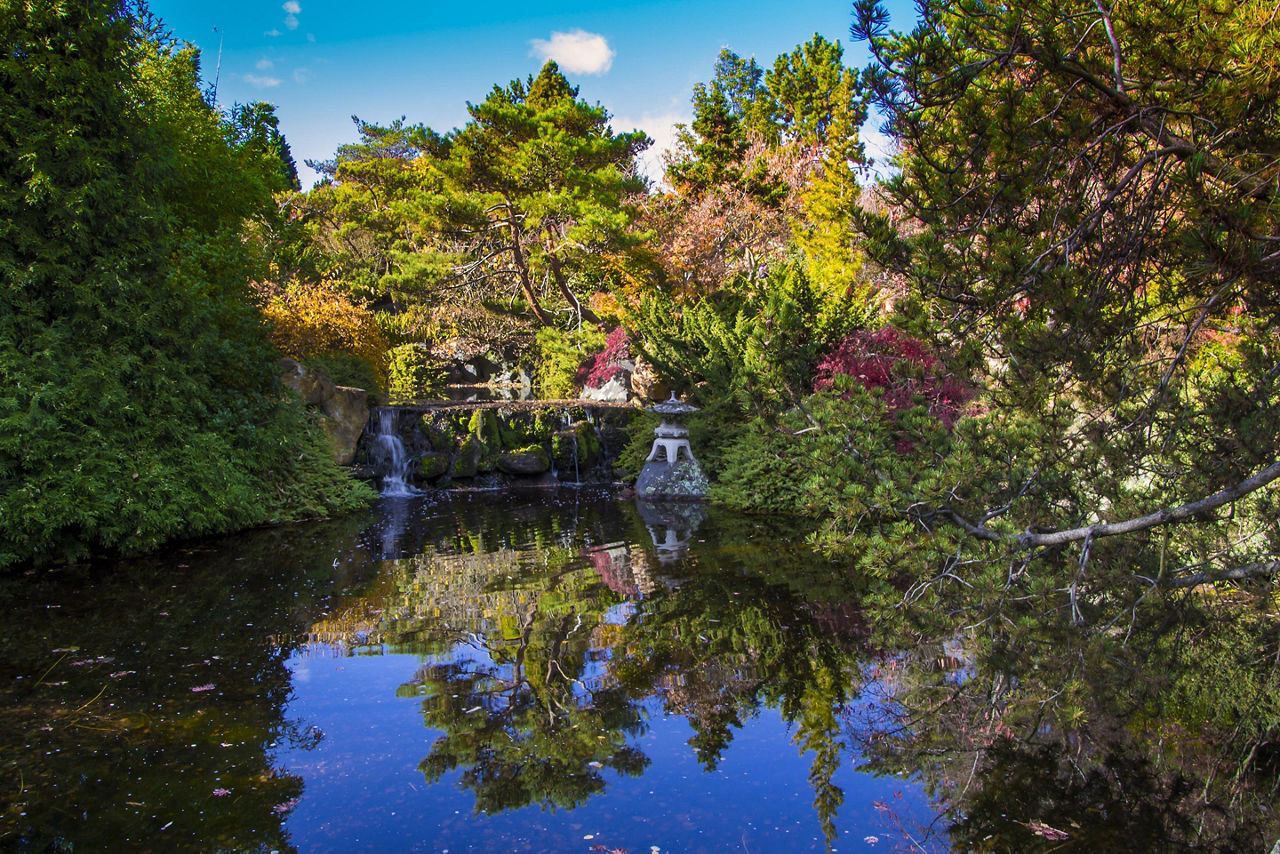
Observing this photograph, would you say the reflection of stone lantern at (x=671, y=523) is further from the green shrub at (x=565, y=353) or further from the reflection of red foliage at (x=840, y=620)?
the green shrub at (x=565, y=353)

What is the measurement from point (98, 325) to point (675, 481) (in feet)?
24.9

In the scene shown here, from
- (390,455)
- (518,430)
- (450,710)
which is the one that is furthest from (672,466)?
(450,710)

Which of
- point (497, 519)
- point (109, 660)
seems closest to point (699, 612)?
point (109, 660)

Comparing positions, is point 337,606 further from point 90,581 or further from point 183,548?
point 183,548

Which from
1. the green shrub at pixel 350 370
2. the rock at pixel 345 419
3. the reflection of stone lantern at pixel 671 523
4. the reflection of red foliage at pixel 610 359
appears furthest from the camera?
the reflection of red foliage at pixel 610 359

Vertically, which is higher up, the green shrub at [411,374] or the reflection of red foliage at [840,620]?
the green shrub at [411,374]

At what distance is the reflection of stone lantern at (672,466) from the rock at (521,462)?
2.98 metres

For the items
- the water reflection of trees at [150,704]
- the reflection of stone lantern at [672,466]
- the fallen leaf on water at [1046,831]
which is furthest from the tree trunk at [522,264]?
the fallen leaf on water at [1046,831]

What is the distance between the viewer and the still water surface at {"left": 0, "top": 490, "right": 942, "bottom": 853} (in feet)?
10.2

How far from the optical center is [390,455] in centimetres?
1411

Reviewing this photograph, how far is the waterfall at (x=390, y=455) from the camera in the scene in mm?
13844

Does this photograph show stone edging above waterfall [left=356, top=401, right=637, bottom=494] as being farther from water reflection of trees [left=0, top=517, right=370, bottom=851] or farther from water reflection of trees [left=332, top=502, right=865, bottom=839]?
water reflection of trees [left=0, top=517, right=370, bottom=851]

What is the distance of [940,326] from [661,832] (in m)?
2.37

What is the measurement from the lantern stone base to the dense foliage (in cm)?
546
